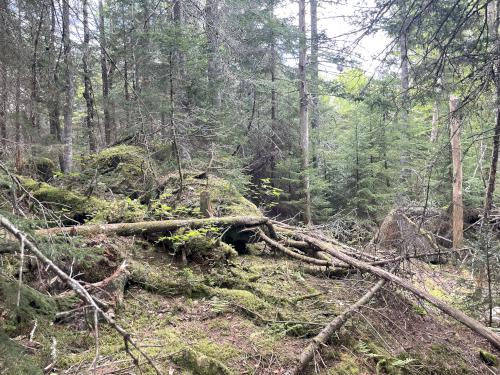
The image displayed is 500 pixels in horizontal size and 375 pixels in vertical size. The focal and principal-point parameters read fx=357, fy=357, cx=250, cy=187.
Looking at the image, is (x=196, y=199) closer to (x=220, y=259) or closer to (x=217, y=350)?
(x=220, y=259)

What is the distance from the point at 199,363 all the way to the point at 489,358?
3.28 meters

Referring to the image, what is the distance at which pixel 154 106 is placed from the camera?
9703 mm

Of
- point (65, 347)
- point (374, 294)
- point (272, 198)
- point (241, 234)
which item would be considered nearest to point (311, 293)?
point (374, 294)

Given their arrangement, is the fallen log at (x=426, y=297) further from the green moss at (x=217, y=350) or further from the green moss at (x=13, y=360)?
the green moss at (x=13, y=360)

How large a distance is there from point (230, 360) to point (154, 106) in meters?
7.83

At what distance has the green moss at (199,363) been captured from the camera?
3026 millimetres

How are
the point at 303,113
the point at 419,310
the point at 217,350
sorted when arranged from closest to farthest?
the point at 217,350 → the point at 419,310 → the point at 303,113

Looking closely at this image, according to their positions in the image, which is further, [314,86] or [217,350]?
[314,86]

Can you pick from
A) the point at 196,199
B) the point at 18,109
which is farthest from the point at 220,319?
the point at 18,109

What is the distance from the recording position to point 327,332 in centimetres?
361

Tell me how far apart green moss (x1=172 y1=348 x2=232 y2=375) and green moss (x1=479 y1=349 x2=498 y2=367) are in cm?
298

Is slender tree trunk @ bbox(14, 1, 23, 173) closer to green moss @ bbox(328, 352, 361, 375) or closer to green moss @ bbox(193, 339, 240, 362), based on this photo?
green moss @ bbox(193, 339, 240, 362)

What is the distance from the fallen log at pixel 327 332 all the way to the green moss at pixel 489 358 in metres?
1.26

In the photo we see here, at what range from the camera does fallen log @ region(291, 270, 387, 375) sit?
3207 mm
